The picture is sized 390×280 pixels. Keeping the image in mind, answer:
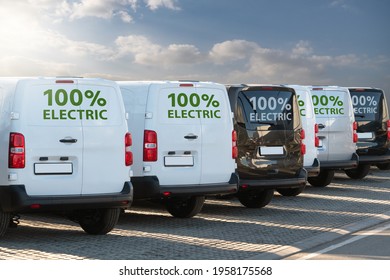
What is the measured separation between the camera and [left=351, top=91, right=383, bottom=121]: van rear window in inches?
749

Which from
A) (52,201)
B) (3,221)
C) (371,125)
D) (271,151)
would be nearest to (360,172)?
(371,125)

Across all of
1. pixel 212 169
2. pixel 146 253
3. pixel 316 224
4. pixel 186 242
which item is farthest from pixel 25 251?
pixel 316 224

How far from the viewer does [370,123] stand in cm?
1908

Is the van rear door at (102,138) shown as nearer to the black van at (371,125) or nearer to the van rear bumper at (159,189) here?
the van rear bumper at (159,189)

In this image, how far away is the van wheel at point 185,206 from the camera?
40.0ft

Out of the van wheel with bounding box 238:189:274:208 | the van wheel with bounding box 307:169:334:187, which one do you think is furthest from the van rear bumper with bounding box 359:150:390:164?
the van wheel with bounding box 238:189:274:208

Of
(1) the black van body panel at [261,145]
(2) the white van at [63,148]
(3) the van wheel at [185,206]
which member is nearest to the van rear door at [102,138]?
(2) the white van at [63,148]

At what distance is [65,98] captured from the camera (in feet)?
32.5

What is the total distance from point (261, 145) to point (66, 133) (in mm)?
4121

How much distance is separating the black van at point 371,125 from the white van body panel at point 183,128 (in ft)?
25.5

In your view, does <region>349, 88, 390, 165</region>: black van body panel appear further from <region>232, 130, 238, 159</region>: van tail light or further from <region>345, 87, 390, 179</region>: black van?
<region>232, 130, 238, 159</region>: van tail light

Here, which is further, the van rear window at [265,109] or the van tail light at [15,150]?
the van rear window at [265,109]

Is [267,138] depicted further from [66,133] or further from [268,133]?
[66,133]
